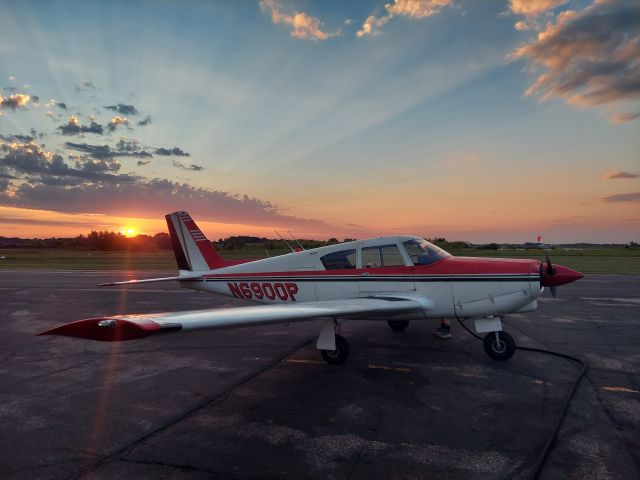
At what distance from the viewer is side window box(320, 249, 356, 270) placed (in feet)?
28.6

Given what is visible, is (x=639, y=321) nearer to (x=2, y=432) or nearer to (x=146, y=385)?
(x=146, y=385)

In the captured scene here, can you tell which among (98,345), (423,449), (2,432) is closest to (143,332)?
(2,432)

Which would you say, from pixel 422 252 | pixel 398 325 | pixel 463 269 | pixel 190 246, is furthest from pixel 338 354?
pixel 190 246

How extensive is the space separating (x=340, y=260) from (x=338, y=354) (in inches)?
89.7

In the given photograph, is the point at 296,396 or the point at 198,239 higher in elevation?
the point at 198,239

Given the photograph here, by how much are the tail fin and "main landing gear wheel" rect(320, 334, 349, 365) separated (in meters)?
4.98

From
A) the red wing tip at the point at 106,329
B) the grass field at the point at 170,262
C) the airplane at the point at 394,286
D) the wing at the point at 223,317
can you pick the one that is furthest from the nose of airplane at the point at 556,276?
the grass field at the point at 170,262

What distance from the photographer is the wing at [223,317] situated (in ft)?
13.6

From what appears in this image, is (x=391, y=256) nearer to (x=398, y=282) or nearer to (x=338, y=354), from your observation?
(x=398, y=282)

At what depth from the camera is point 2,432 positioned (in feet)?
15.9

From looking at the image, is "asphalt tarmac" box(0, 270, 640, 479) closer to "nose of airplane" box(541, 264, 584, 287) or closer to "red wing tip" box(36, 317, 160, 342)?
"red wing tip" box(36, 317, 160, 342)

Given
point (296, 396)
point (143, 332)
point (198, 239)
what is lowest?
point (296, 396)

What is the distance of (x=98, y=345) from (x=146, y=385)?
3.66 m

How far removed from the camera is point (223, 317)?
5312 mm
